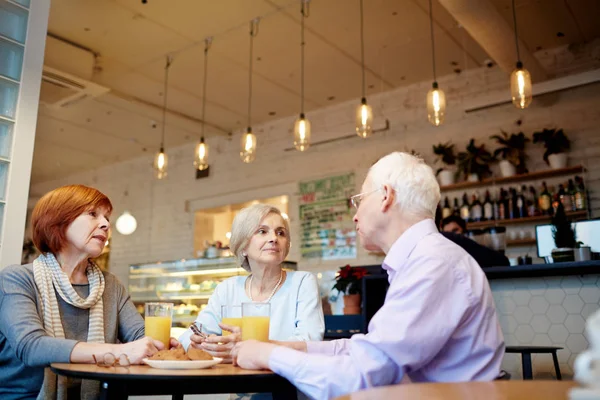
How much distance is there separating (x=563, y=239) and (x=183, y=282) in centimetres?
429

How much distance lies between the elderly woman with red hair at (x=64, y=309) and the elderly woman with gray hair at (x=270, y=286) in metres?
0.37

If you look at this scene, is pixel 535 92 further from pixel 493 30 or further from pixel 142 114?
pixel 142 114

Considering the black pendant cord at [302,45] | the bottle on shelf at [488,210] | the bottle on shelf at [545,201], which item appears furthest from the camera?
the bottle on shelf at [488,210]

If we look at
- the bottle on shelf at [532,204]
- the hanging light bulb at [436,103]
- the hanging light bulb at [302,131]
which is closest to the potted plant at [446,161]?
the bottle on shelf at [532,204]

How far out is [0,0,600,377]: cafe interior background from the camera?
3.29 metres

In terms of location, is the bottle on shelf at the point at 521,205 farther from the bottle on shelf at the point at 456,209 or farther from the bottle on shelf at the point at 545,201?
the bottle on shelf at the point at 456,209

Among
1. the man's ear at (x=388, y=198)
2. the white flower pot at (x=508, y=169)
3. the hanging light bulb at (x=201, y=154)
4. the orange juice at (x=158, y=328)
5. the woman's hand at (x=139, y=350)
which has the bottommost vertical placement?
the woman's hand at (x=139, y=350)

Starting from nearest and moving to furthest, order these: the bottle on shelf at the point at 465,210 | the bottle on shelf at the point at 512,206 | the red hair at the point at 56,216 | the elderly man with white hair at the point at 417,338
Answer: the elderly man with white hair at the point at 417,338 → the red hair at the point at 56,216 → the bottle on shelf at the point at 512,206 → the bottle on shelf at the point at 465,210

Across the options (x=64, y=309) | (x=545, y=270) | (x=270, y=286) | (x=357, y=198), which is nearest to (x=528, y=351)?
(x=545, y=270)

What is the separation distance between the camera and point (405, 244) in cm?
157

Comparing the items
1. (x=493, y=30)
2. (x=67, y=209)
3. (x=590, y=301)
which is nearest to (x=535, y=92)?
(x=493, y=30)

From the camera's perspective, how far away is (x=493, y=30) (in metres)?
4.68

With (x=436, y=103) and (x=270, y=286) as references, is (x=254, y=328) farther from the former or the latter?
(x=436, y=103)

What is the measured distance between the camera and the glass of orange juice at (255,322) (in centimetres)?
173
